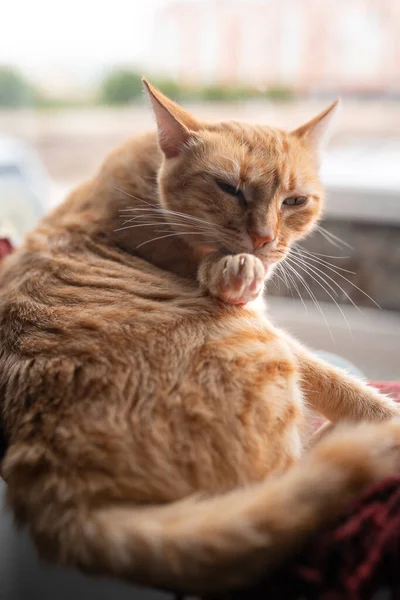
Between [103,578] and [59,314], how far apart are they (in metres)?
0.47

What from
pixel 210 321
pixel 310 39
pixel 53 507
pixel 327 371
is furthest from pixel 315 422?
pixel 310 39

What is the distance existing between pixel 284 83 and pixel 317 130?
4.76 feet

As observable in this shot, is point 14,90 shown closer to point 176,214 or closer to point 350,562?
point 176,214

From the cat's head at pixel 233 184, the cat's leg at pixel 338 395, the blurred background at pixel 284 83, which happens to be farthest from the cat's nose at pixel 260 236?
the blurred background at pixel 284 83

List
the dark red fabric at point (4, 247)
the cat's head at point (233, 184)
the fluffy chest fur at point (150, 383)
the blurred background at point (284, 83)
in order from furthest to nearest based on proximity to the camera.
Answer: the blurred background at point (284, 83)
the dark red fabric at point (4, 247)
the cat's head at point (233, 184)
the fluffy chest fur at point (150, 383)

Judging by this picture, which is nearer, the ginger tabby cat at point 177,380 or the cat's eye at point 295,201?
the ginger tabby cat at point 177,380

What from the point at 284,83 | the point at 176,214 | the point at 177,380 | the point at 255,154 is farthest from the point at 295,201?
the point at 284,83

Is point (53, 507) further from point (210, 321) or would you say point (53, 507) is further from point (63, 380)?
point (210, 321)

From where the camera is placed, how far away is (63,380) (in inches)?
38.5

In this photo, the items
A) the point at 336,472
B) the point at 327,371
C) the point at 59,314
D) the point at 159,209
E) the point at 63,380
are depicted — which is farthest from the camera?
the point at 159,209

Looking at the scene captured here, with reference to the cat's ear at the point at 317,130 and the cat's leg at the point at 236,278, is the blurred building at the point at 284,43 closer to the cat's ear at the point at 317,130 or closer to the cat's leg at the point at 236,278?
the cat's ear at the point at 317,130

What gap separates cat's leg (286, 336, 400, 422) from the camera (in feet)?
3.93

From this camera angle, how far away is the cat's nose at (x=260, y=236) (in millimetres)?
1226

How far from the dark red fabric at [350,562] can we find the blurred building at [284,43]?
7.66 ft
